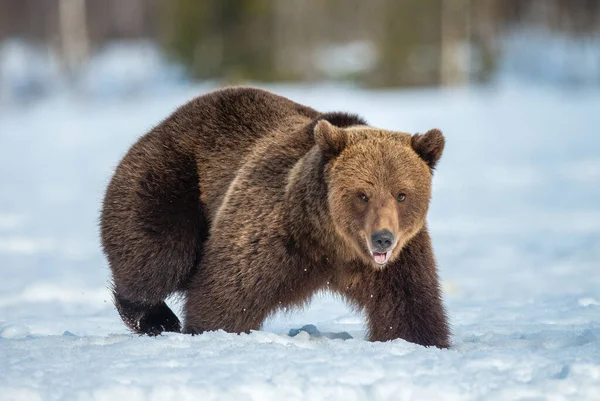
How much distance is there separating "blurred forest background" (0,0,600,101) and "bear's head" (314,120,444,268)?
25.5m

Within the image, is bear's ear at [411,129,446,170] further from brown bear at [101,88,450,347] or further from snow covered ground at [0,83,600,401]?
snow covered ground at [0,83,600,401]

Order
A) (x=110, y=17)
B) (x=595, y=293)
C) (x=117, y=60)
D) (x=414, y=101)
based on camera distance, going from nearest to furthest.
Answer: (x=595, y=293)
(x=414, y=101)
(x=117, y=60)
(x=110, y=17)

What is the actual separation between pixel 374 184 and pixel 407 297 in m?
0.70

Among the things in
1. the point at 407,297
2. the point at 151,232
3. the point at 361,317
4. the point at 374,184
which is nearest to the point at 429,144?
the point at 374,184

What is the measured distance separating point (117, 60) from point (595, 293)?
134 ft

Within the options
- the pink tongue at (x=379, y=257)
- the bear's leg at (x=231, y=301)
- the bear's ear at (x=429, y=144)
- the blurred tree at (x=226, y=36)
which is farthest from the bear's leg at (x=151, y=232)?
the blurred tree at (x=226, y=36)

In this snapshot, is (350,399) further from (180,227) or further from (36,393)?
(180,227)

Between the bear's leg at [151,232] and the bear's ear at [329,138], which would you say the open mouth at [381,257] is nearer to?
the bear's ear at [329,138]

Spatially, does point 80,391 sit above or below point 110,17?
above

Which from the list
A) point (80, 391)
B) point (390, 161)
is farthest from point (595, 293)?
point (80, 391)

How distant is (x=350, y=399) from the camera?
150 inches

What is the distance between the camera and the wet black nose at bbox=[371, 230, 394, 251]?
458cm

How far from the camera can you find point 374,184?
15.8 feet

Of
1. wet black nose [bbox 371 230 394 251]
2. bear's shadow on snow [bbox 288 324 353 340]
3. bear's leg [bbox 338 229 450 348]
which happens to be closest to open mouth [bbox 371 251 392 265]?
wet black nose [bbox 371 230 394 251]
